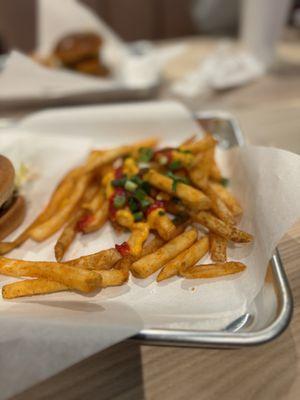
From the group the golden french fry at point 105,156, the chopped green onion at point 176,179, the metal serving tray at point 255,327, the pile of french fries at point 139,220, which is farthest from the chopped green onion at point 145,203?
the metal serving tray at point 255,327

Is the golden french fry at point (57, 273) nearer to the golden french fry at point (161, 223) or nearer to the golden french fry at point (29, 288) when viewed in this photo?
the golden french fry at point (29, 288)

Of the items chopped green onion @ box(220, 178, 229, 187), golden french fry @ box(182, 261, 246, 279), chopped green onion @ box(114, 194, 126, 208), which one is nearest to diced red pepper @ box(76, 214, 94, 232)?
chopped green onion @ box(114, 194, 126, 208)

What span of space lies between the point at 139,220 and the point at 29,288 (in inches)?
16.7

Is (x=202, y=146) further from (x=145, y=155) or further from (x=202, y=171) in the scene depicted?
(x=145, y=155)

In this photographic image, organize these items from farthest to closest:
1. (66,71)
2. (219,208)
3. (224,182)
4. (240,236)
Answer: (66,71) < (224,182) < (219,208) < (240,236)

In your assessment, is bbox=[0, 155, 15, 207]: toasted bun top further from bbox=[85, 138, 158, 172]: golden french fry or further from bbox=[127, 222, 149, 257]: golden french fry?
bbox=[127, 222, 149, 257]: golden french fry

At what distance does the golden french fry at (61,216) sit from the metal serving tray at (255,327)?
623mm

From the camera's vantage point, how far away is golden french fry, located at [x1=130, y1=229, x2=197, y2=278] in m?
1.20

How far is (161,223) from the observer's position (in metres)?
1.31

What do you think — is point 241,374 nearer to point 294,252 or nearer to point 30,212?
point 294,252

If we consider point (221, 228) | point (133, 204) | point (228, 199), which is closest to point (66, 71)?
point (133, 204)

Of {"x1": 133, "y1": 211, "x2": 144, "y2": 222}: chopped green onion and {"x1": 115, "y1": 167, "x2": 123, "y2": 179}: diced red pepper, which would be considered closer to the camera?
{"x1": 133, "y1": 211, "x2": 144, "y2": 222}: chopped green onion

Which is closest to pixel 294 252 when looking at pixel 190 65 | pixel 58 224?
pixel 58 224

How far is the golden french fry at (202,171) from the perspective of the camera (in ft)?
4.71
